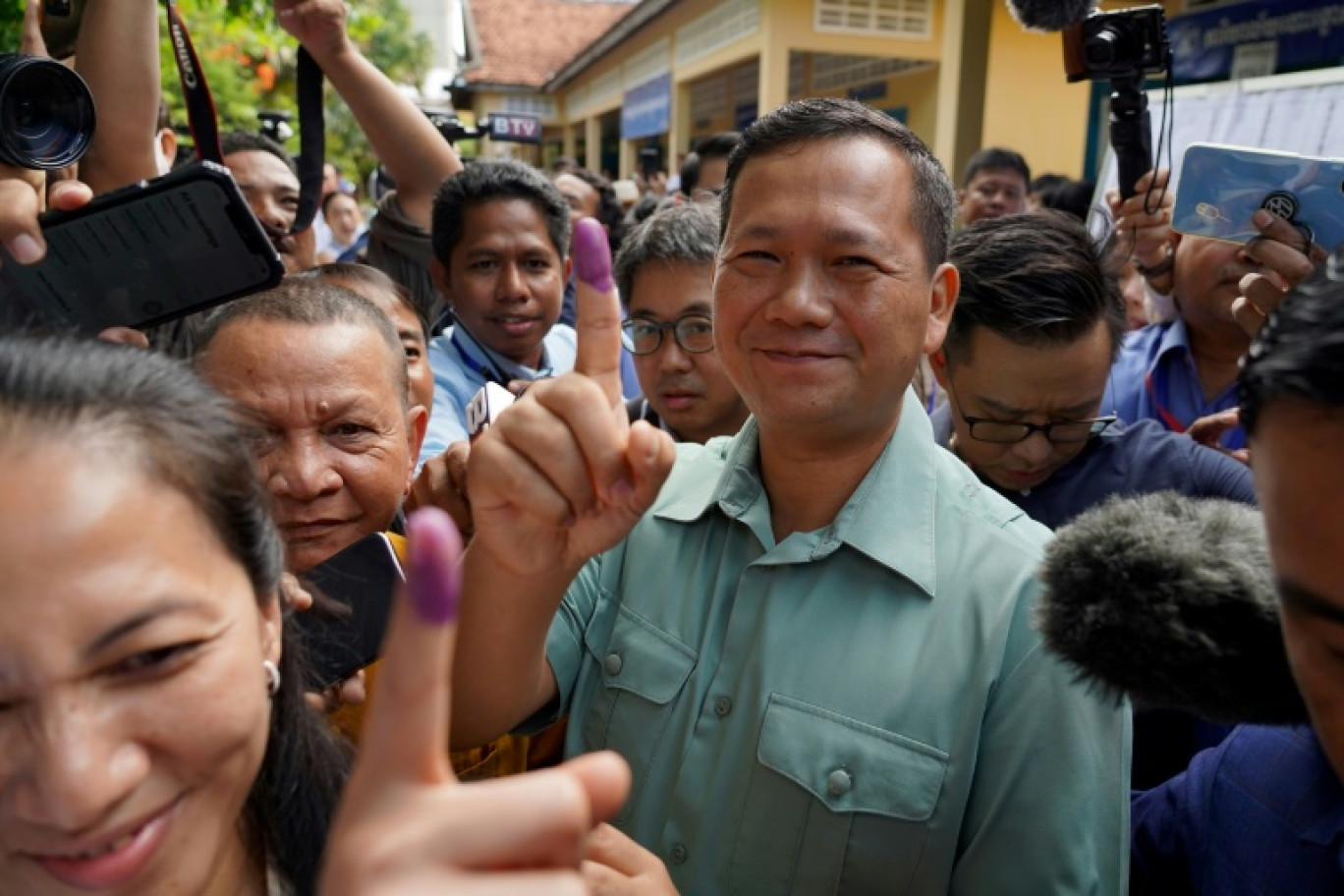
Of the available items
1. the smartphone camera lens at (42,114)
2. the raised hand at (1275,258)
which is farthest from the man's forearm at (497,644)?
the raised hand at (1275,258)

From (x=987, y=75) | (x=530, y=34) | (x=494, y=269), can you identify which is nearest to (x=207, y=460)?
(x=494, y=269)

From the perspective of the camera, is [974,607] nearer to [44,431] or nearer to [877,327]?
[877,327]

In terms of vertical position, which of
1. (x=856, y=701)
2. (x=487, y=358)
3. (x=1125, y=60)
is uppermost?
(x=1125, y=60)

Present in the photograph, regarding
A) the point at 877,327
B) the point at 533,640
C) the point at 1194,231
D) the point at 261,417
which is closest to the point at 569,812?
the point at 533,640

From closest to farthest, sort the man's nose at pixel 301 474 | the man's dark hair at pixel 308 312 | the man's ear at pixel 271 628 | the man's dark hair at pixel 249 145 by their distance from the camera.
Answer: the man's ear at pixel 271 628 < the man's nose at pixel 301 474 < the man's dark hair at pixel 308 312 < the man's dark hair at pixel 249 145

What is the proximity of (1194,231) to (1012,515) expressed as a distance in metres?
0.93

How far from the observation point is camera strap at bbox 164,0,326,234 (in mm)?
2121

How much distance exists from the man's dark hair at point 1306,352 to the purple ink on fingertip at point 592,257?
2.02 feet

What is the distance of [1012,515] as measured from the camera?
1499 mm

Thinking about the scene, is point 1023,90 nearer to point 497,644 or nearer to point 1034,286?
point 1034,286

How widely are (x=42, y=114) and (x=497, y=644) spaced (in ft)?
3.64

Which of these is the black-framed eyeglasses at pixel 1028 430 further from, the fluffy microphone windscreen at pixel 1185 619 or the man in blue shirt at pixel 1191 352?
the fluffy microphone windscreen at pixel 1185 619

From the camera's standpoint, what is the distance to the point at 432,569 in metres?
0.59

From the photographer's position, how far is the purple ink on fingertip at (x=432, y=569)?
1.92 ft
